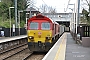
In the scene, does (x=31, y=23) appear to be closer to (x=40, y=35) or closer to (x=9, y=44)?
(x=40, y=35)

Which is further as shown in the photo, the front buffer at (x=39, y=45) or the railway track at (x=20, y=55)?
the front buffer at (x=39, y=45)

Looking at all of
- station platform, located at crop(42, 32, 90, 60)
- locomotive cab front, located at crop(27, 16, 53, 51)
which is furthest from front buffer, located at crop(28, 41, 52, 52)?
station platform, located at crop(42, 32, 90, 60)

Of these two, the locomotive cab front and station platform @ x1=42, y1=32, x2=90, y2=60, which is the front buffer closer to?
the locomotive cab front

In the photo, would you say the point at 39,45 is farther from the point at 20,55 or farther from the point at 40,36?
the point at 20,55

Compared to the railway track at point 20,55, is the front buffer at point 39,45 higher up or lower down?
higher up

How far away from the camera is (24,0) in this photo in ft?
237

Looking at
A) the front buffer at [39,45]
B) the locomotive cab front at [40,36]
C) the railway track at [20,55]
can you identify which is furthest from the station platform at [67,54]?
the railway track at [20,55]

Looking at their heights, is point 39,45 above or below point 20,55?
above

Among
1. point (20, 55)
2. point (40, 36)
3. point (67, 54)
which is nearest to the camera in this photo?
point (67, 54)

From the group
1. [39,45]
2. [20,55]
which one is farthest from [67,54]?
[20,55]

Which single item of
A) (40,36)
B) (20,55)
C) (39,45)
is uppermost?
(40,36)

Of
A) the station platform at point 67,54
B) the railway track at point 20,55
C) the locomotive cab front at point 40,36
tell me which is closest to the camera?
the station platform at point 67,54

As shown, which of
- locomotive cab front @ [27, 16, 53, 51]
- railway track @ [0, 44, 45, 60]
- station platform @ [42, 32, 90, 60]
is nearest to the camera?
station platform @ [42, 32, 90, 60]

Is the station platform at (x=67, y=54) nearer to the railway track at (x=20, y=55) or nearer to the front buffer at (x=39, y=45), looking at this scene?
the front buffer at (x=39, y=45)
